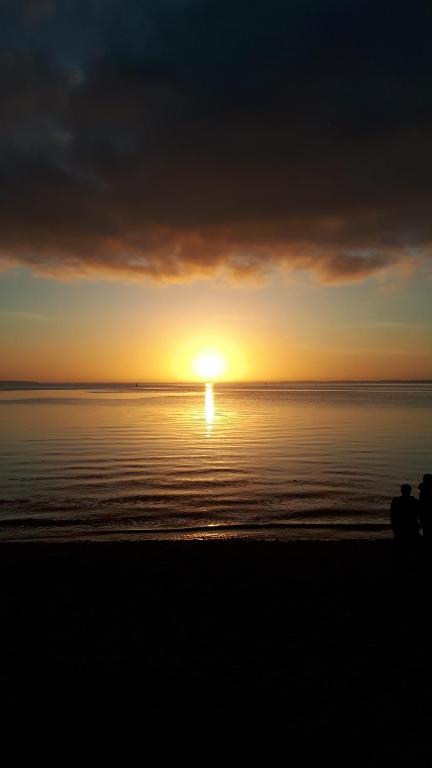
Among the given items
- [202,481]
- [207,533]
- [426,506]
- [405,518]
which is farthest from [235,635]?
[202,481]

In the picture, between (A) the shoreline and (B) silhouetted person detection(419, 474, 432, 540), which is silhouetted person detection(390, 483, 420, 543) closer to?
(B) silhouetted person detection(419, 474, 432, 540)

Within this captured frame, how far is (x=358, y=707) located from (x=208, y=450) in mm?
30409

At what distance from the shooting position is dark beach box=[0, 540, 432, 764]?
680 centimetres

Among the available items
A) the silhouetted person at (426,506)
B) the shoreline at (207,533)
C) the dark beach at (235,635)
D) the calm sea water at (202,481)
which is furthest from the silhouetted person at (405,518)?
the calm sea water at (202,481)

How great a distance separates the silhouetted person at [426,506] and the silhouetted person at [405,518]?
15 centimetres

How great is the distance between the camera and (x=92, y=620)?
9.46 meters

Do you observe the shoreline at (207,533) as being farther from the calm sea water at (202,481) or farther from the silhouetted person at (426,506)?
the silhouetted person at (426,506)

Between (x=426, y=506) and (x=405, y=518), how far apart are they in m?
0.55

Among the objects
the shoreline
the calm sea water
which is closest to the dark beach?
the shoreline

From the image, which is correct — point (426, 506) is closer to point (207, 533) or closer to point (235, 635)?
point (235, 635)

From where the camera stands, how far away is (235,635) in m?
8.77

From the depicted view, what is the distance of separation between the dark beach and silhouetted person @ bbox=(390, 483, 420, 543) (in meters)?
0.46

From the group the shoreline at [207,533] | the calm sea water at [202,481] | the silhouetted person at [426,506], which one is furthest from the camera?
the calm sea water at [202,481]

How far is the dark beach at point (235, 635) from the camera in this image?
680 centimetres
